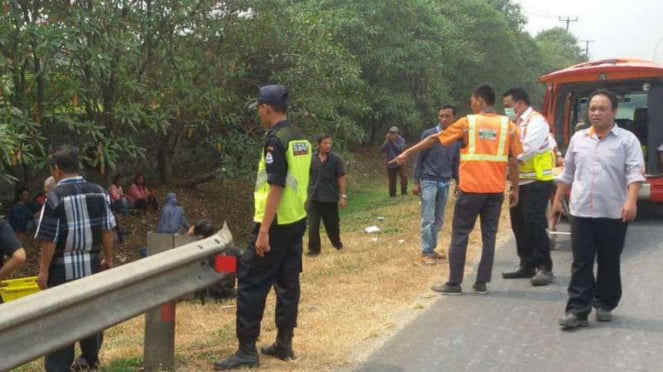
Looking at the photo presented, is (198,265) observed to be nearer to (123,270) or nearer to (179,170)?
(123,270)

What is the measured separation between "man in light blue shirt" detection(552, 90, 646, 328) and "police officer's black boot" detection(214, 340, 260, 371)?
236 centimetres

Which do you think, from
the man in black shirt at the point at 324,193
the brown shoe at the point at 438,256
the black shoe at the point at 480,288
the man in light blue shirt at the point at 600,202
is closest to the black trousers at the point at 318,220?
the man in black shirt at the point at 324,193

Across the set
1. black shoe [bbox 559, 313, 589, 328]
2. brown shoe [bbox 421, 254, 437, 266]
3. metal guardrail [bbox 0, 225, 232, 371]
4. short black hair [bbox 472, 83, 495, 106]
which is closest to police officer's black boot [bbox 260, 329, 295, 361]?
metal guardrail [bbox 0, 225, 232, 371]

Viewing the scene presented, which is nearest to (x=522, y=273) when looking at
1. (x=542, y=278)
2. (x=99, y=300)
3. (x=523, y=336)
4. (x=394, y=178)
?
(x=542, y=278)

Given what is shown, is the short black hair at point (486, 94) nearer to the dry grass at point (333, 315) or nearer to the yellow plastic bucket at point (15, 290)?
the dry grass at point (333, 315)

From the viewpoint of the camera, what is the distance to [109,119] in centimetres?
1138

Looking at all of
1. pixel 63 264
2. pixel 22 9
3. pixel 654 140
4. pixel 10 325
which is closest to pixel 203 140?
pixel 22 9

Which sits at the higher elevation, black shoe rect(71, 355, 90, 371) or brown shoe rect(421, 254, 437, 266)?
brown shoe rect(421, 254, 437, 266)

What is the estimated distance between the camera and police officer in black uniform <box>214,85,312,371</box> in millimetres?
4559

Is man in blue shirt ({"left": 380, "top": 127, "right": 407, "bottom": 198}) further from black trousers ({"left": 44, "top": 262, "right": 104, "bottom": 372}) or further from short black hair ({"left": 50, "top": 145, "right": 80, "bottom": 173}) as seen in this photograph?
short black hair ({"left": 50, "top": 145, "right": 80, "bottom": 173})

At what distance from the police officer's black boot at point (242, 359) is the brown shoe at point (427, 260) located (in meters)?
3.64

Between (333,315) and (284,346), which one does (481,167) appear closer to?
(333,315)

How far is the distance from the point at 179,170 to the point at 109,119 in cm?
614

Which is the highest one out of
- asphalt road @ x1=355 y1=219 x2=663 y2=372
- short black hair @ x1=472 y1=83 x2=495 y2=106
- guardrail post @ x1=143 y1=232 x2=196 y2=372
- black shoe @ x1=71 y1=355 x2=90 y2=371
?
short black hair @ x1=472 y1=83 x2=495 y2=106
